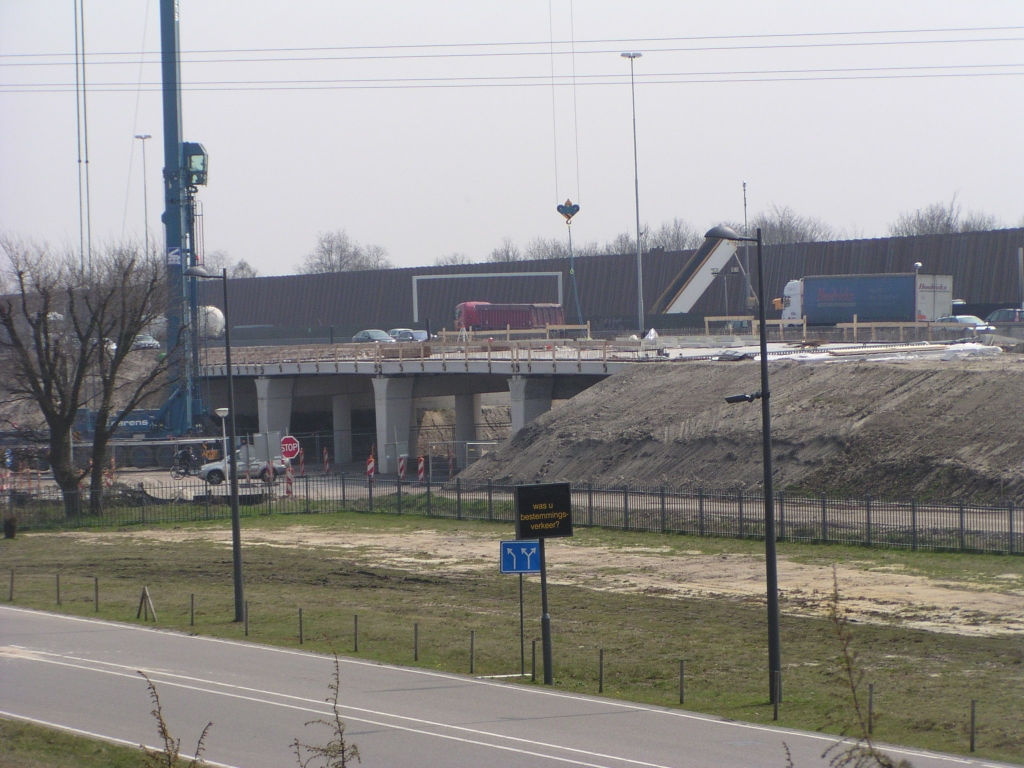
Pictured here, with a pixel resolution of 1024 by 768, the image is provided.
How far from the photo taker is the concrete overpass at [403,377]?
5816cm

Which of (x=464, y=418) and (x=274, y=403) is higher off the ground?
(x=274, y=403)

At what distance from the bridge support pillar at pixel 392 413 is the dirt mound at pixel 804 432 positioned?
507 inches

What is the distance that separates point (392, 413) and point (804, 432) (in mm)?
27646

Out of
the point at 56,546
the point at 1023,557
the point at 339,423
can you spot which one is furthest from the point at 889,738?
the point at 339,423

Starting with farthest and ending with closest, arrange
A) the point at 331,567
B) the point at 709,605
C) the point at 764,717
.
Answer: the point at 331,567 → the point at 709,605 → the point at 764,717

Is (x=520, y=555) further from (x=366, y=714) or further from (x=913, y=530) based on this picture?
(x=913, y=530)

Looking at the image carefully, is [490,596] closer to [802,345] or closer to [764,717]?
[764,717]

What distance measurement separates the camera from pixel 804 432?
44.4m

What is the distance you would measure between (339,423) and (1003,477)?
45.7 metres

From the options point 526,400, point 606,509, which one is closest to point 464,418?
point 526,400

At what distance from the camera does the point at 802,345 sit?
59.9m

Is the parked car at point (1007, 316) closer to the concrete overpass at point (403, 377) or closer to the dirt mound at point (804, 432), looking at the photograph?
the dirt mound at point (804, 432)

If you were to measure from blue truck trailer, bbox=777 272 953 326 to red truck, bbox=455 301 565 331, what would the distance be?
70.3 ft

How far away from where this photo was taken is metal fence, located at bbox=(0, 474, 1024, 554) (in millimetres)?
32781
